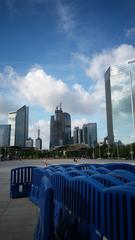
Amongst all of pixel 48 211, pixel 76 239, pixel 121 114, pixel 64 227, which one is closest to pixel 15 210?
pixel 64 227

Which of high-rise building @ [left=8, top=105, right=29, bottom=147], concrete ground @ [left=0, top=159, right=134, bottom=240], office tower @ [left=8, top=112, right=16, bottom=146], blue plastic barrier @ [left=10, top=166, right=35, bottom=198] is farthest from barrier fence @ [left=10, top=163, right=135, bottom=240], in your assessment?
high-rise building @ [left=8, top=105, right=29, bottom=147]

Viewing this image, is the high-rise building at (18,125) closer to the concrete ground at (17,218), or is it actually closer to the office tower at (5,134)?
the office tower at (5,134)

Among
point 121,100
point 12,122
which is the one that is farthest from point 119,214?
point 12,122

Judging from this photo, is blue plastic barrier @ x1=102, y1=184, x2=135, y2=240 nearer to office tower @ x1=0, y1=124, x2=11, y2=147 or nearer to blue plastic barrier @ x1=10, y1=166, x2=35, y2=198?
blue plastic barrier @ x1=10, y1=166, x2=35, y2=198

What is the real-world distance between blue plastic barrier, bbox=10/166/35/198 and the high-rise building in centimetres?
16311

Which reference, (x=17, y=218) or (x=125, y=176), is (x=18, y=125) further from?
(x=125, y=176)

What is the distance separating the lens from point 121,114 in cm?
11038

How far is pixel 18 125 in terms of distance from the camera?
177500mm

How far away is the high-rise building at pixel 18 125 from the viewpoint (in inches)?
6801

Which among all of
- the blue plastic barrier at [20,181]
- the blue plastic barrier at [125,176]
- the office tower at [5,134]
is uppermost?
the office tower at [5,134]

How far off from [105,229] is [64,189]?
8.47ft

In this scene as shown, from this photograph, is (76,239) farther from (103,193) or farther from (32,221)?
(32,221)

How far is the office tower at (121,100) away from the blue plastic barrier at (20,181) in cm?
9150

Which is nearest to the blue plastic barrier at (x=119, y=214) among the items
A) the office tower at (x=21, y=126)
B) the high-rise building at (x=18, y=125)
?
the high-rise building at (x=18, y=125)
